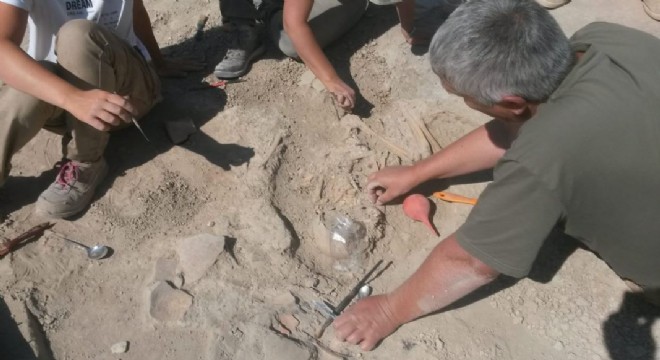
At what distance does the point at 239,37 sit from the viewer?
371 cm

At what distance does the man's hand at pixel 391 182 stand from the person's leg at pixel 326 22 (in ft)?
3.68

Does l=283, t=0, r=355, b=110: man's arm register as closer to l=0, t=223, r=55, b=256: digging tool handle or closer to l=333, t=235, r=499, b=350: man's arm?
l=333, t=235, r=499, b=350: man's arm

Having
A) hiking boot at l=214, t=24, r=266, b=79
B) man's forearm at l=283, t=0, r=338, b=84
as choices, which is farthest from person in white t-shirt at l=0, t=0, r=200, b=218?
man's forearm at l=283, t=0, r=338, b=84

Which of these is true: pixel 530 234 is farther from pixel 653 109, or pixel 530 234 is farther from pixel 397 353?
pixel 397 353

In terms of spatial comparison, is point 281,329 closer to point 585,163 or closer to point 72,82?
point 585,163

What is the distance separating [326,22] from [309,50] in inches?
18.3

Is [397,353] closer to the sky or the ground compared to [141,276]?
closer to the ground

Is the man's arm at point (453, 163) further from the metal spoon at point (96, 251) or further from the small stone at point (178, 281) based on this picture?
the metal spoon at point (96, 251)

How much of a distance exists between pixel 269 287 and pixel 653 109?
1605 millimetres

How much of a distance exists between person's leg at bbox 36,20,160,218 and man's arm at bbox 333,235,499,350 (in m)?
1.45

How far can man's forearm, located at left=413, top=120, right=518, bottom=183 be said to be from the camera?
8.61 ft

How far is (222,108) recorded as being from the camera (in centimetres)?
342

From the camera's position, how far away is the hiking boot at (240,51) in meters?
3.58

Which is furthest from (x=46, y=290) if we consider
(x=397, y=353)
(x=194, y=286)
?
(x=397, y=353)
